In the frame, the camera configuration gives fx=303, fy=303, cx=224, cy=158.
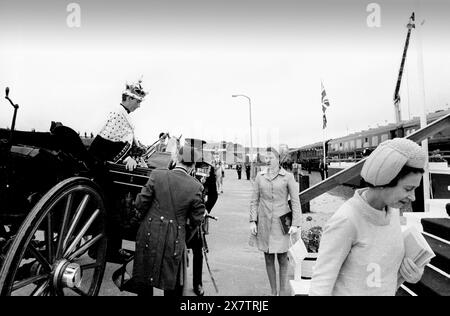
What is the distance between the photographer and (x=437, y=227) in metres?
4.04

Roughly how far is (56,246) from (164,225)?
103 cm

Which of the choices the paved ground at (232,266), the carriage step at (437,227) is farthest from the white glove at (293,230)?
the carriage step at (437,227)

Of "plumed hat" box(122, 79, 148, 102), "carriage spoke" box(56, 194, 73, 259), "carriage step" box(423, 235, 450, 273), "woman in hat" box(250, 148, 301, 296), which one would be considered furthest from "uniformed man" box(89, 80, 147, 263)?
"carriage step" box(423, 235, 450, 273)

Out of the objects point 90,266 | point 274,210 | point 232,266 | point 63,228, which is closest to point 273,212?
point 274,210

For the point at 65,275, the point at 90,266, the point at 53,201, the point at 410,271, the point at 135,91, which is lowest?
the point at 90,266

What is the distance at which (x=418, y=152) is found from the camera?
1431 millimetres

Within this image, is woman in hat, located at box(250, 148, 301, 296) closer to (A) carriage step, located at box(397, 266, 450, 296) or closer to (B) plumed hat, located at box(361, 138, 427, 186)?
(A) carriage step, located at box(397, 266, 450, 296)

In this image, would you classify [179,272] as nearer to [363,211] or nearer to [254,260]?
[363,211]

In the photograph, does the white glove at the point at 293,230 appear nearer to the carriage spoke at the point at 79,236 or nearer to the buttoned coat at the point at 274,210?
the buttoned coat at the point at 274,210

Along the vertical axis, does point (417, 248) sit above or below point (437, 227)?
above

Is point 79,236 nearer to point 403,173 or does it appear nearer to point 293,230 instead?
point 293,230

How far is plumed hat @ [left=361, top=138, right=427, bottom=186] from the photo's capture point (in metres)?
1.42

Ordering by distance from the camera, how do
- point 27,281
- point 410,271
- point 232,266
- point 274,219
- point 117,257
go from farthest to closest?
point 232,266 → point 274,219 → point 117,257 → point 27,281 → point 410,271

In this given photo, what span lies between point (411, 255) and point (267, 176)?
8.79ft
